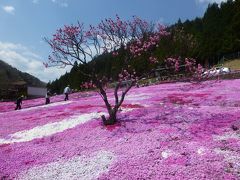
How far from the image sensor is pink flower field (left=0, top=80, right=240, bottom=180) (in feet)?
53.2

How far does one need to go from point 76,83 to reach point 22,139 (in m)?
117

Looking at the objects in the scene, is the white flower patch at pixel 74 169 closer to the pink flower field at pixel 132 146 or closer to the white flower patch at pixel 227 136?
the pink flower field at pixel 132 146

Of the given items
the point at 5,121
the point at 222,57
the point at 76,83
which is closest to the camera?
the point at 5,121

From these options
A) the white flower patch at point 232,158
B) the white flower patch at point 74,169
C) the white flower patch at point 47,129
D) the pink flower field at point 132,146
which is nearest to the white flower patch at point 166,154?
the pink flower field at point 132,146

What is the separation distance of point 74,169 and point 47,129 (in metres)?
10.2

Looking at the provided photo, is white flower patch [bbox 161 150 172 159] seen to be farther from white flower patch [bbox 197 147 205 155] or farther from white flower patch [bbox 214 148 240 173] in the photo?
→ white flower patch [bbox 214 148 240 173]

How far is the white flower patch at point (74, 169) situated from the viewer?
16.8 metres

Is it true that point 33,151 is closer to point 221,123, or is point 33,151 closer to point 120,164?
point 120,164

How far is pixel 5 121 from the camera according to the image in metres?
34.3

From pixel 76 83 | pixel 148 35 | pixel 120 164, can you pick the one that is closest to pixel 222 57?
pixel 76 83

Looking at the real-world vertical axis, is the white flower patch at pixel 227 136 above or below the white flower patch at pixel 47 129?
below

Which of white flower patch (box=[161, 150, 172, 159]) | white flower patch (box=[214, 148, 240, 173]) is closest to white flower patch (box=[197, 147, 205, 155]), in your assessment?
white flower patch (box=[214, 148, 240, 173])

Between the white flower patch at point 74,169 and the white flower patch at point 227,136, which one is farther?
the white flower patch at point 227,136

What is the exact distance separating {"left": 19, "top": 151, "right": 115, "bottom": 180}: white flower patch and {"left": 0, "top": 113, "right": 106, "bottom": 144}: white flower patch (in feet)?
22.7
